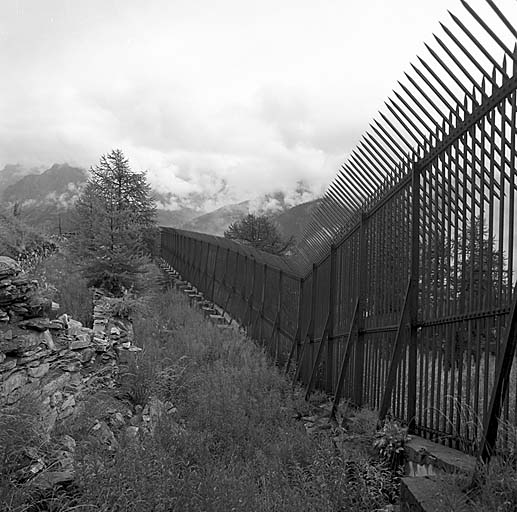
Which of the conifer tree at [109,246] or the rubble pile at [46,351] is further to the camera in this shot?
the conifer tree at [109,246]

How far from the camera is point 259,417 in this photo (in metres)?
6.23

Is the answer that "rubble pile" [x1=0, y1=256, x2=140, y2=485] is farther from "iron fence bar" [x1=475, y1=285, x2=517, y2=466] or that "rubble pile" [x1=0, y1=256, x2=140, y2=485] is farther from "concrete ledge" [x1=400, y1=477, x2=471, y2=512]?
"iron fence bar" [x1=475, y1=285, x2=517, y2=466]

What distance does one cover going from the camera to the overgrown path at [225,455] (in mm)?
3754

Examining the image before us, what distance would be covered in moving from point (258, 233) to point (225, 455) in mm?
30875

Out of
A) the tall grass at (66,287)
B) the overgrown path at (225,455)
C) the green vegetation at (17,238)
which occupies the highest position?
the green vegetation at (17,238)

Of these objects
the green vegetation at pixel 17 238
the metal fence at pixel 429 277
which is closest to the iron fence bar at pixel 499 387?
the metal fence at pixel 429 277

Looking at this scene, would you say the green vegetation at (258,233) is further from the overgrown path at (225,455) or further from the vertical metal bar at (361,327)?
the vertical metal bar at (361,327)

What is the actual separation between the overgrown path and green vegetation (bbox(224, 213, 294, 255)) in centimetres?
2636

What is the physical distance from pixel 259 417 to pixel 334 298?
1962mm

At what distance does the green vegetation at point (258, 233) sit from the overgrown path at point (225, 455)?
86.5ft

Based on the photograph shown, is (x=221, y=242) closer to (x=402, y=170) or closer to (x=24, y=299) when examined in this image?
(x=24, y=299)

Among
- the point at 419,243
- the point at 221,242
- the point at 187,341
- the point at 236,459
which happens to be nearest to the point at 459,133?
the point at 419,243

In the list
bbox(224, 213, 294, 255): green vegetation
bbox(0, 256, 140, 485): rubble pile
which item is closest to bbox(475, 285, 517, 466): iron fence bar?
bbox(0, 256, 140, 485): rubble pile

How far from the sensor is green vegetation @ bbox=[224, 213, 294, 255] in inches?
1384
